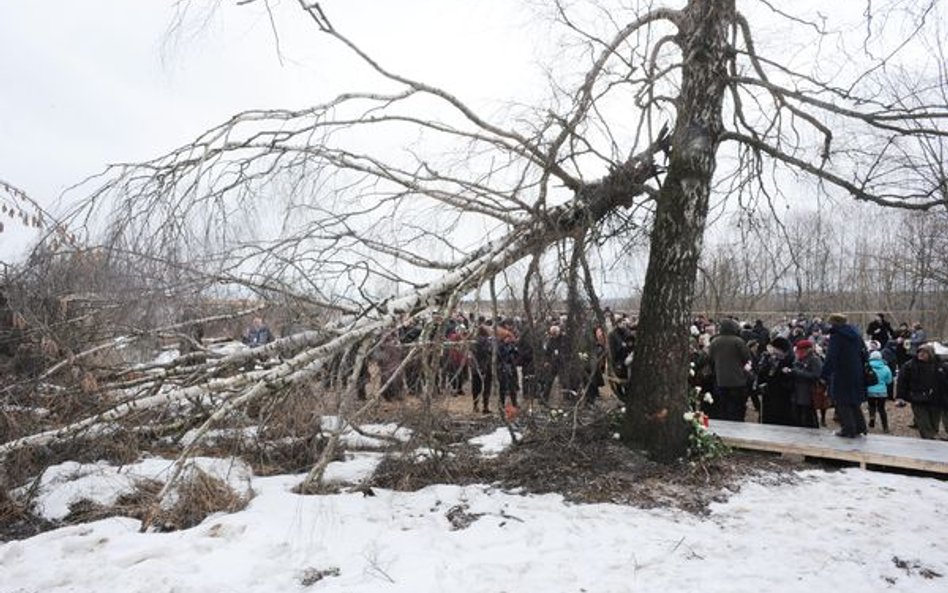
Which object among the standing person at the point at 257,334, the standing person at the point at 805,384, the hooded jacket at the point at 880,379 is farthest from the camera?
the hooded jacket at the point at 880,379

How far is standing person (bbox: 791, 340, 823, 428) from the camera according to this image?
895 centimetres

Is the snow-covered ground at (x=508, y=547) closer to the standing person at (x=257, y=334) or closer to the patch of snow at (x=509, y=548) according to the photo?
the patch of snow at (x=509, y=548)

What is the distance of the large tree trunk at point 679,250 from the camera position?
680cm

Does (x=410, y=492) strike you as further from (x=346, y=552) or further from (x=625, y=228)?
(x=625, y=228)

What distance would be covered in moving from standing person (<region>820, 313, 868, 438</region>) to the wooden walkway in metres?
0.21

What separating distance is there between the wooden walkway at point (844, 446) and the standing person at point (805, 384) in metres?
0.81

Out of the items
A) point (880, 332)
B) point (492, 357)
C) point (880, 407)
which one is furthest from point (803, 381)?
point (880, 332)

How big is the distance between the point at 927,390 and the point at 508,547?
26.1 ft

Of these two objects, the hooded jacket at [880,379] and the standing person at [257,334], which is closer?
the standing person at [257,334]

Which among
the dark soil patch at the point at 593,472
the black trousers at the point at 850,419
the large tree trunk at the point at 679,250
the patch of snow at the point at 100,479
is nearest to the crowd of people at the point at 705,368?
the black trousers at the point at 850,419

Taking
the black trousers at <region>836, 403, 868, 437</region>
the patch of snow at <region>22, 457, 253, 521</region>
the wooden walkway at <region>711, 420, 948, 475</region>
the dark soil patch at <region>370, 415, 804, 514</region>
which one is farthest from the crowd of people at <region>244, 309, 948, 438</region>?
the patch of snow at <region>22, 457, 253, 521</region>

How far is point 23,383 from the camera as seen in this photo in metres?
6.18

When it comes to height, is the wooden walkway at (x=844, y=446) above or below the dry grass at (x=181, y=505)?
above

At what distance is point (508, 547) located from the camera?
16.2 feet
